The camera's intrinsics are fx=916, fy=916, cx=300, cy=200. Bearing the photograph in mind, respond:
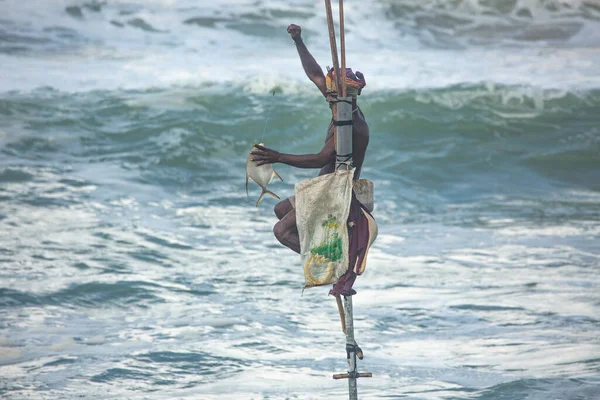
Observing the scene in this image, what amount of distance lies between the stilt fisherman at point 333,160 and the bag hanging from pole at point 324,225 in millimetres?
79

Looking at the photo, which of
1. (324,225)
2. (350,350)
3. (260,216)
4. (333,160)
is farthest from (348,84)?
(260,216)

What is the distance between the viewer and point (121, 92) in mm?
19094

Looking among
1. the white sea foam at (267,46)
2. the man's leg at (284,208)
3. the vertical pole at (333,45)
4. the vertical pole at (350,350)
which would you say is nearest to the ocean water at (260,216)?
the white sea foam at (267,46)

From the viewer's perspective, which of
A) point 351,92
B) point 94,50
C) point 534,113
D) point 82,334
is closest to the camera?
point 351,92

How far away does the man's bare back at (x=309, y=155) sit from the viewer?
398 centimetres

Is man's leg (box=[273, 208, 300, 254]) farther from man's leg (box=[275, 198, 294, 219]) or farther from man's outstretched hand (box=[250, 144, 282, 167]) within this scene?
man's outstretched hand (box=[250, 144, 282, 167])

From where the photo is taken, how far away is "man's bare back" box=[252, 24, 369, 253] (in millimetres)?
3984

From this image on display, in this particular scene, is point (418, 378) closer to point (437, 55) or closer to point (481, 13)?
point (437, 55)

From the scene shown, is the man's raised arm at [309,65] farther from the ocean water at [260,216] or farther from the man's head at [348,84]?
the ocean water at [260,216]

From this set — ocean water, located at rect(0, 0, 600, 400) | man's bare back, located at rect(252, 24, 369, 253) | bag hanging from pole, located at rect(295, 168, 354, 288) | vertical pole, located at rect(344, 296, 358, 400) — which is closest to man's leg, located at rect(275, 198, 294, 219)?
man's bare back, located at rect(252, 24, 369, 253)

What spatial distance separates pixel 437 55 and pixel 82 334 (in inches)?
766

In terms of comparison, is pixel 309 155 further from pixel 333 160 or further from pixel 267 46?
pixel 267 46

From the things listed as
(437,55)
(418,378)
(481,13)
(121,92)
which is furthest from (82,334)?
(481,13)

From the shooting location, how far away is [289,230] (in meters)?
4.18
